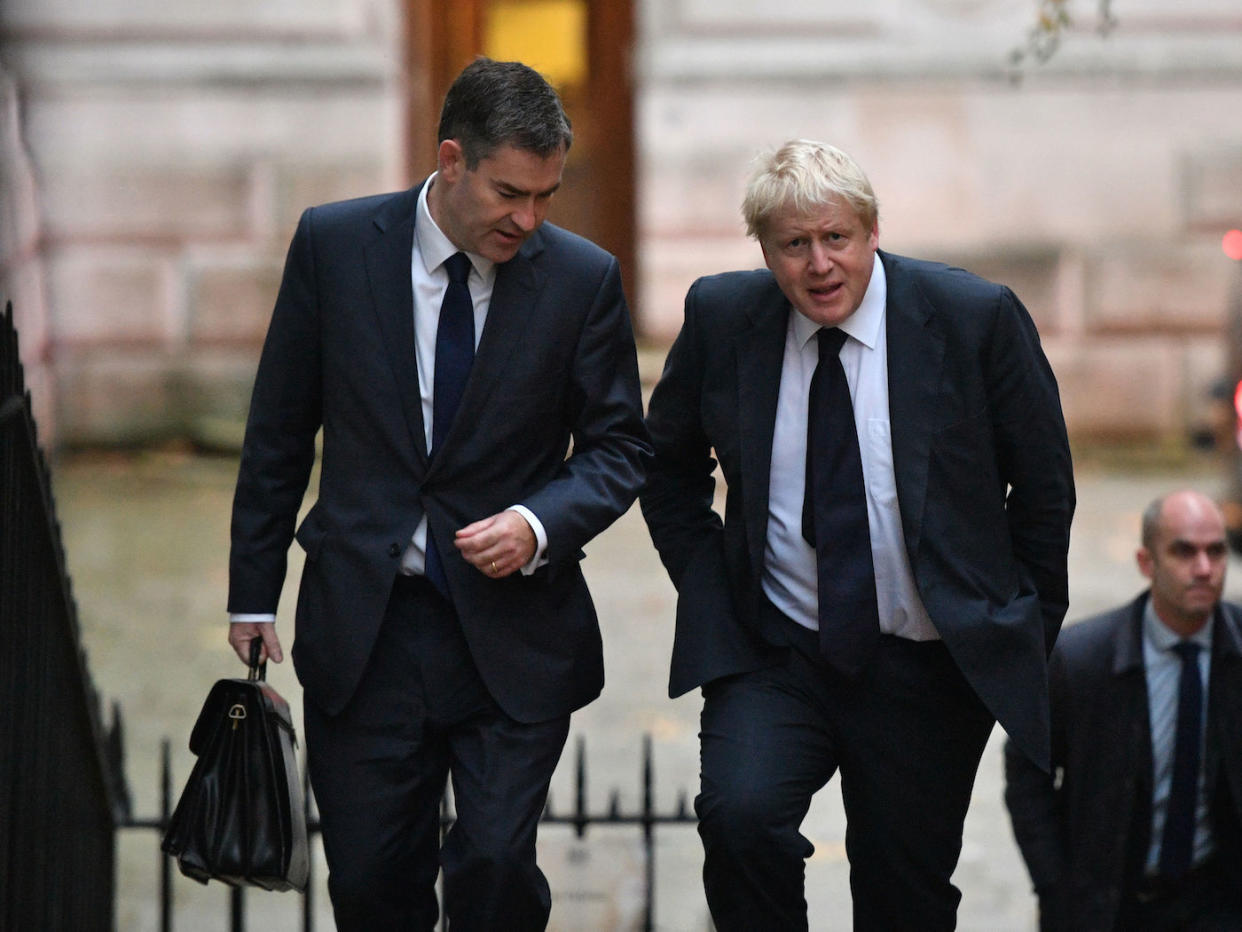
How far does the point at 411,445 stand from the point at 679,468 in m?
0.66

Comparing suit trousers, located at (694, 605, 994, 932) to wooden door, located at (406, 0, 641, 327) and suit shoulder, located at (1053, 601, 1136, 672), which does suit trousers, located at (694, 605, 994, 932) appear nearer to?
suit shoulder, located at (1053, 601, 1136, 672)

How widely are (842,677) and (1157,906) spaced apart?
1324mm

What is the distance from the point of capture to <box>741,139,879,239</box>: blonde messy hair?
3492mm

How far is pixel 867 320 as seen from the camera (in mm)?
3672

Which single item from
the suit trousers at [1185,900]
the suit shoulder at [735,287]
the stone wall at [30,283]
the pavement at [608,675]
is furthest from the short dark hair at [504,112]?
the stone wall at [30,283]

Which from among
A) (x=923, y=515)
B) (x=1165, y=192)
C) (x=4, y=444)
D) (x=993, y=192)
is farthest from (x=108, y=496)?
(x=923, y=515)

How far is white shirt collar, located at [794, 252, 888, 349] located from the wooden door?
34.3ft

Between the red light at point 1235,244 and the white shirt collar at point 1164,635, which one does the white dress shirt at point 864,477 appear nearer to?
the white shirt collar at point 1164,635

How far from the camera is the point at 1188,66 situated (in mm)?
13562

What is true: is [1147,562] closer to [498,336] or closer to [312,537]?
[498,336]

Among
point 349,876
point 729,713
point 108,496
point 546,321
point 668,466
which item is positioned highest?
point 546,321

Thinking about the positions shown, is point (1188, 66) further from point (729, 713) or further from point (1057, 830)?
point (729, 713)

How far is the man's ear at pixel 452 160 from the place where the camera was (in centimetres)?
358

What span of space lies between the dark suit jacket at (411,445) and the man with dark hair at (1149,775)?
1.39 metres
